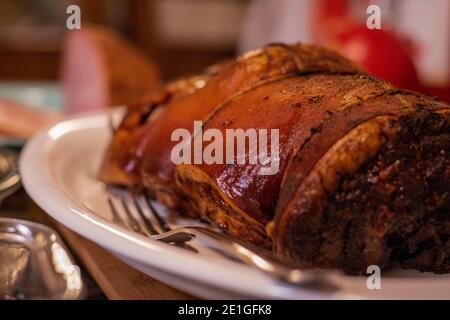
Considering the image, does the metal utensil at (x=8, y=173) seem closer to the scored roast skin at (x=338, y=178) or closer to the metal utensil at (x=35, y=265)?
the metal utensil at (x=35, y=265)

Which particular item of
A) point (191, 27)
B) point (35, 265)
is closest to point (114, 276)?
point (35, 265)

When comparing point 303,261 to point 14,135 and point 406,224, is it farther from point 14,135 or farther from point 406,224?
point 14,135

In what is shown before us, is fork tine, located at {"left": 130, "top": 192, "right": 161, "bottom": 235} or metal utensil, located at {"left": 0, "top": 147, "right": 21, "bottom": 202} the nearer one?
fork tine, located at {"left": 130, "top": 192, "right": 161, "bottom": 235}

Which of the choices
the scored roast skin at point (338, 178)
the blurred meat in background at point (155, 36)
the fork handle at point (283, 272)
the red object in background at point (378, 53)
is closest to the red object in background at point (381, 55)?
the red object in background at point (378, 53)

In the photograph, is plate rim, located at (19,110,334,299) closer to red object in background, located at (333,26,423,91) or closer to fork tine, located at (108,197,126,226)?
fork tine, located at (108,197,126,226)

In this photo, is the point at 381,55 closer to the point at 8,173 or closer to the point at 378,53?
the point at 378,53

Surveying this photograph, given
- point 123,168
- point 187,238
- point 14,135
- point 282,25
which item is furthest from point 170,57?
point 187,238

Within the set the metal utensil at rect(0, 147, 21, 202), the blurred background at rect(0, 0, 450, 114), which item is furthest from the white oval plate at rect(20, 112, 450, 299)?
the blurred background at rect(0, 0, 450, 114)
